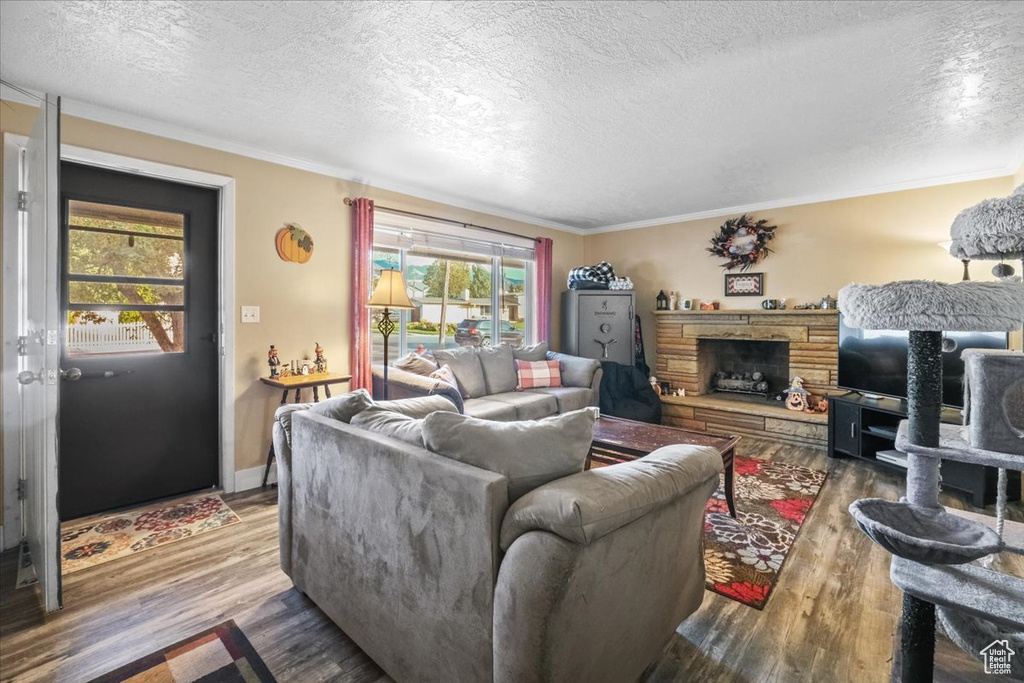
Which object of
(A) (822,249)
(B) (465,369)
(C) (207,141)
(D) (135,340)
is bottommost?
(B) (465,369)

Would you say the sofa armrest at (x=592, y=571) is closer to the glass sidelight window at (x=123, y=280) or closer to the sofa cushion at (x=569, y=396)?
the sofa cushion at (x=569, y=396)

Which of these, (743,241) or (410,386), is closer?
(410,386)

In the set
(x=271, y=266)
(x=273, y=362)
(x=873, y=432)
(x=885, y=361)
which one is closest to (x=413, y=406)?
(x=273, y=362)

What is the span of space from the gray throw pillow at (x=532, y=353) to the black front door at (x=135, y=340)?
103 inches

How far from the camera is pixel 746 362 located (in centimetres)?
522

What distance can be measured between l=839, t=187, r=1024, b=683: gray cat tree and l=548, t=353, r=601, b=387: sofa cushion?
3388 millimetres

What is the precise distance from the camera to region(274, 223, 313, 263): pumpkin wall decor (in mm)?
3322

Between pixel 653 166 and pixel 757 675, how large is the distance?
10.5 ft

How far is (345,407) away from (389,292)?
1.76 meters

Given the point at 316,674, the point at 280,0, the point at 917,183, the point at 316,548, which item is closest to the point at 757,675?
the point at 316,674

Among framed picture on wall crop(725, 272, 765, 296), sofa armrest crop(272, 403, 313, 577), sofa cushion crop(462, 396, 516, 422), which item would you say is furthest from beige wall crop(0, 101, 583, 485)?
framed picture on wall crop(725, 272, 765, 296)

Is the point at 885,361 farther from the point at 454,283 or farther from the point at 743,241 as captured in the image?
the point at 454,283

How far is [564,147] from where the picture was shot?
317 cm

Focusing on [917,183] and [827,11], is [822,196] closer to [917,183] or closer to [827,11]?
[917,183]
